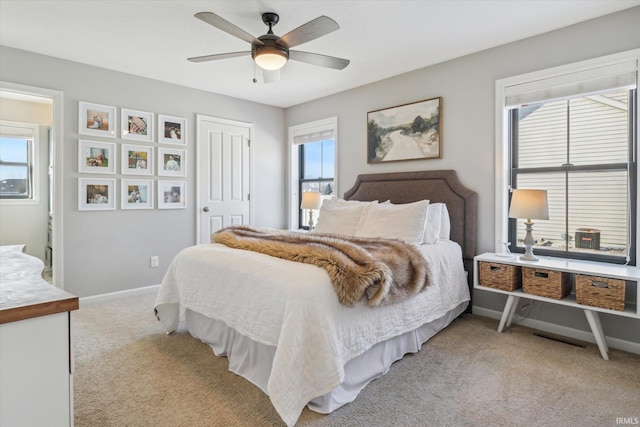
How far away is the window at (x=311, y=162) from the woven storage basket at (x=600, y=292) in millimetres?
2935

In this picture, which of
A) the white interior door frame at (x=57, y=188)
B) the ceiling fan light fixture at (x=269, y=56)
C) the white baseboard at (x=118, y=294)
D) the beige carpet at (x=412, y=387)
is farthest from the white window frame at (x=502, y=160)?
the white interior door frame at (x=57, y=188)

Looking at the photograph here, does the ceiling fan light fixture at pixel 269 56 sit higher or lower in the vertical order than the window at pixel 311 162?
higher

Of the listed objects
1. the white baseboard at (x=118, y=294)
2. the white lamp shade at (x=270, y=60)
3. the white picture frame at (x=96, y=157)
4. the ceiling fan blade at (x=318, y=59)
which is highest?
the ceiling fan blade at (x=318, y=59)

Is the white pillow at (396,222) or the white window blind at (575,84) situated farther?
the white pillow at (396,222)

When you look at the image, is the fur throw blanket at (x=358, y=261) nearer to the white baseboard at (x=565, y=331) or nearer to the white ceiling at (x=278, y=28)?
the white baseboard at (x=565, y=331)

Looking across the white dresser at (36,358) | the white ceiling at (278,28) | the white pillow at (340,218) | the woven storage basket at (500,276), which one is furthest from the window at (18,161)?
the woven storage basket at (500,276)

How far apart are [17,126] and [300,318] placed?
5.50m

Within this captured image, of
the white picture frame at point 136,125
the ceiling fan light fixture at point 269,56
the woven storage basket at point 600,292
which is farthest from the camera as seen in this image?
the white picture frame at point 136,125

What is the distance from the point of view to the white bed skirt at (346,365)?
6.21 feet

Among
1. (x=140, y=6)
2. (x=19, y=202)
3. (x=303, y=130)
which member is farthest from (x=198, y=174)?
(x=19, y=202)

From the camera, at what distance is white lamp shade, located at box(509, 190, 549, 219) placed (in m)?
2.68

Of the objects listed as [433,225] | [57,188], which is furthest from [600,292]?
[57,188]

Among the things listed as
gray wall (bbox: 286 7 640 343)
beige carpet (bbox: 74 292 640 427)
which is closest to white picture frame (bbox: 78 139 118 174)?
beige carpet (bbox: 74 292 640 427)

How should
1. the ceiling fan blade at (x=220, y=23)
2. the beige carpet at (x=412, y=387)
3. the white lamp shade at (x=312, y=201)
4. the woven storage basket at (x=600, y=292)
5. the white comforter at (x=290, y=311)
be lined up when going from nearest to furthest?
1. the white comforter at (x=290, y=311)
2. the beige carpet at (x=412, y=387)
3. the ceiling fan blade at (x=220, y=23)
4. the woven storage basket at (x=600, y=292)
5. the white lamp shade at (x=312, y=201)
